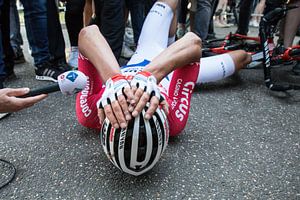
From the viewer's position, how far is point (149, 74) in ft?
3.80

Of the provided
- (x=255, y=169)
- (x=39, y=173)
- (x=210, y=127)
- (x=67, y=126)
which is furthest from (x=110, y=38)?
(x=255, y=169)

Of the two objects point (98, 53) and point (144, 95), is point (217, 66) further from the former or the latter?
point (144, 95)

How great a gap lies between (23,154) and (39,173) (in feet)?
0.68

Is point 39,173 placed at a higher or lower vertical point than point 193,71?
lower

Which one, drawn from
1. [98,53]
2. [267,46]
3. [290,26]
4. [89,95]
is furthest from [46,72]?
[290,26]

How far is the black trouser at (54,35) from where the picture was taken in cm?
251

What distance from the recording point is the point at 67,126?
6.03ft

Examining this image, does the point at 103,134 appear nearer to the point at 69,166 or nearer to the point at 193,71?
the point at 69,166

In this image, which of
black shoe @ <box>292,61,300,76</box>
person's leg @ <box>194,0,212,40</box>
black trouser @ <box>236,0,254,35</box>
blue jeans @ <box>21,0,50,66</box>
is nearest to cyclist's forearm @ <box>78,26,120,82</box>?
blue jeans @ <box>21,0,50,66</box>

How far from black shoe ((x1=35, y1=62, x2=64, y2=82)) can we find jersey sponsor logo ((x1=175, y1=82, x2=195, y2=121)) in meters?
1.24

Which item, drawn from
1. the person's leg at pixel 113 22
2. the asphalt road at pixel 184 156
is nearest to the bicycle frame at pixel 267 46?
the asphalt road at pixel 184 156

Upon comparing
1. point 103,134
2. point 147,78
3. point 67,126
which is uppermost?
point 147,78

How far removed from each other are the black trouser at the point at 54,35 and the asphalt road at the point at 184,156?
0.50 m

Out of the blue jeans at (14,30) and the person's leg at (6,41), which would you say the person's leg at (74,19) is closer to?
the person's leg at (6,41)
